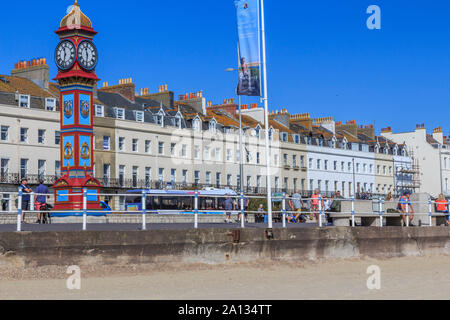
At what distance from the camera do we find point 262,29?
22.3 m

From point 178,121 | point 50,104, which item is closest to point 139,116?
point 178,121

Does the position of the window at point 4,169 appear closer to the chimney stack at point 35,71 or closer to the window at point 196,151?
the chimney stack at point 35,71

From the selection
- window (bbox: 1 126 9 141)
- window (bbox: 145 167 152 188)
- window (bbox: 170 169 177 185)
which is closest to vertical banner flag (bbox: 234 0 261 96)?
window (bbox: 1 126 9 141)

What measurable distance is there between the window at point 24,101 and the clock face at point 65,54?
3236 cm

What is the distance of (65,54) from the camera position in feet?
117

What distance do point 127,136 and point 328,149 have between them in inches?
1300

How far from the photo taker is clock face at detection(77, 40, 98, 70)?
1400 inches

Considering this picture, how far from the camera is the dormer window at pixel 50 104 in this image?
6881 cm

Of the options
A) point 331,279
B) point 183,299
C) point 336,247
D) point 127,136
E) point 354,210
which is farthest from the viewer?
point 127,136

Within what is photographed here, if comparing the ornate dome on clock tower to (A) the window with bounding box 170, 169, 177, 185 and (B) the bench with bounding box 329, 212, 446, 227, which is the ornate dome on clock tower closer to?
(B) the bench with bounding box 329, 212, 446, 227

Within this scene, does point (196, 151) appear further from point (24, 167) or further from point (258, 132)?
point (24, 167)

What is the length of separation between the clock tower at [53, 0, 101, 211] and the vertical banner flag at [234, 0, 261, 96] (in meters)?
14.8
